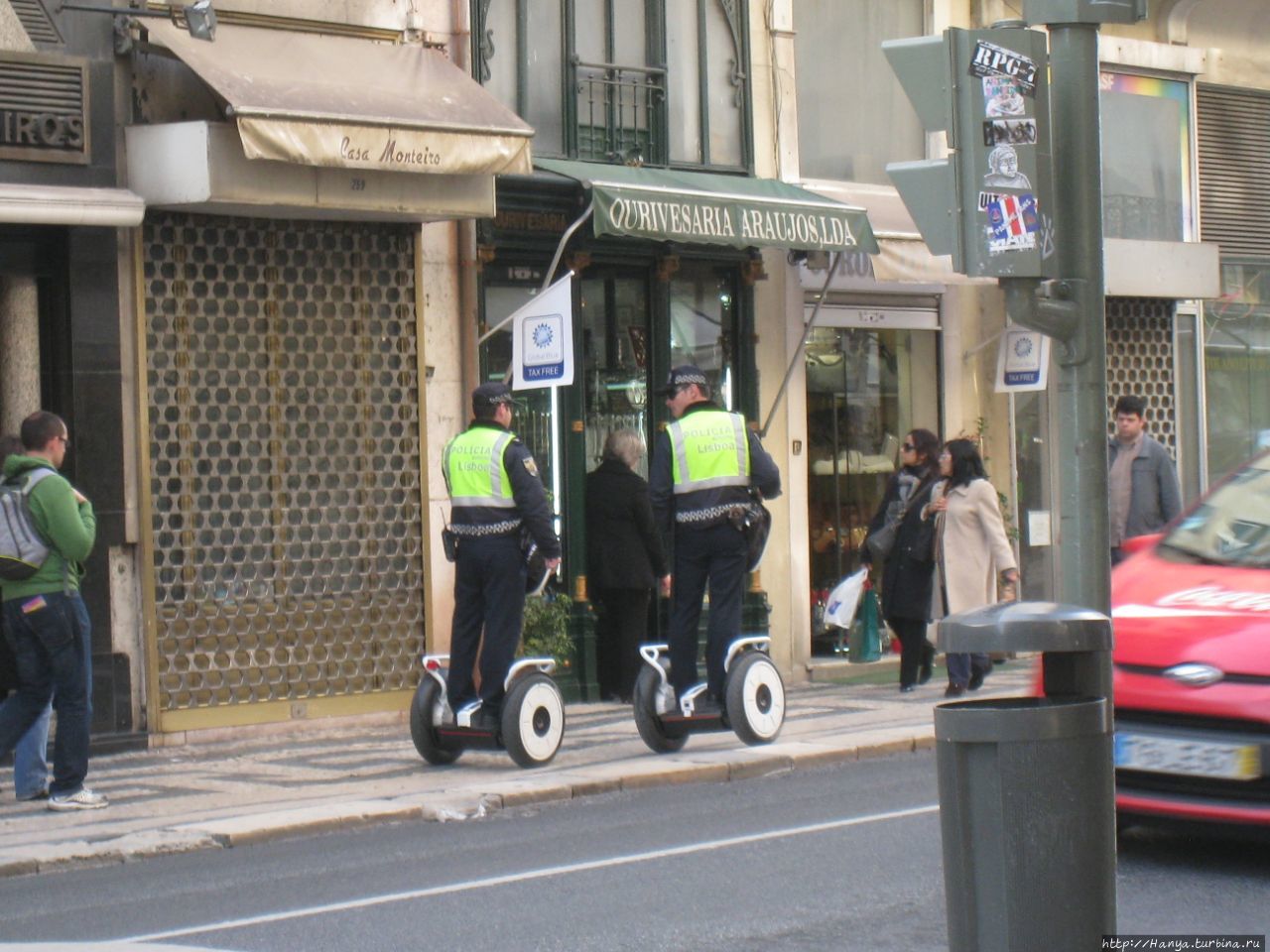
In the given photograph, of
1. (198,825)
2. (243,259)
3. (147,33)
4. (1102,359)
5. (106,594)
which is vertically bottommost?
(198,825)

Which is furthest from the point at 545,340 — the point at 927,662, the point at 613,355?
the point at 927,662

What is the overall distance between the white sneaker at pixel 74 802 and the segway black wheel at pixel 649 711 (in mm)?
2835

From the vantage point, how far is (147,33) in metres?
12.8

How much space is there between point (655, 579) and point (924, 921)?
806 cm

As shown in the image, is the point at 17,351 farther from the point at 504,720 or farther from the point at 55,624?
the point at 504,720

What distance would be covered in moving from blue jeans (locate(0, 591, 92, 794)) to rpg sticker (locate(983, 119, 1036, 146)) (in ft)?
18.3

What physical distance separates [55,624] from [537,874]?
→ 3150 millimetres

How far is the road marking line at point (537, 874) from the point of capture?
7.36 metres

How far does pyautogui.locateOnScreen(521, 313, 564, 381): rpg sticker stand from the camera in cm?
1343

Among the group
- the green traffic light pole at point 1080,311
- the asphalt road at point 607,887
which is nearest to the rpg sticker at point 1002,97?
the green traffic light pole at point 1080,311

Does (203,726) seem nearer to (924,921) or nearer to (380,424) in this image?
(380,424)

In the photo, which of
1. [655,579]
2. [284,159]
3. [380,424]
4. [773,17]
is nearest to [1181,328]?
[773,17]

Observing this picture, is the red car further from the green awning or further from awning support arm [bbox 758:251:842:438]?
awning support arm [bbox 758:251:842:438]

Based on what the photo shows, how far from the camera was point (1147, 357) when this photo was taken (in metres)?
19.7
